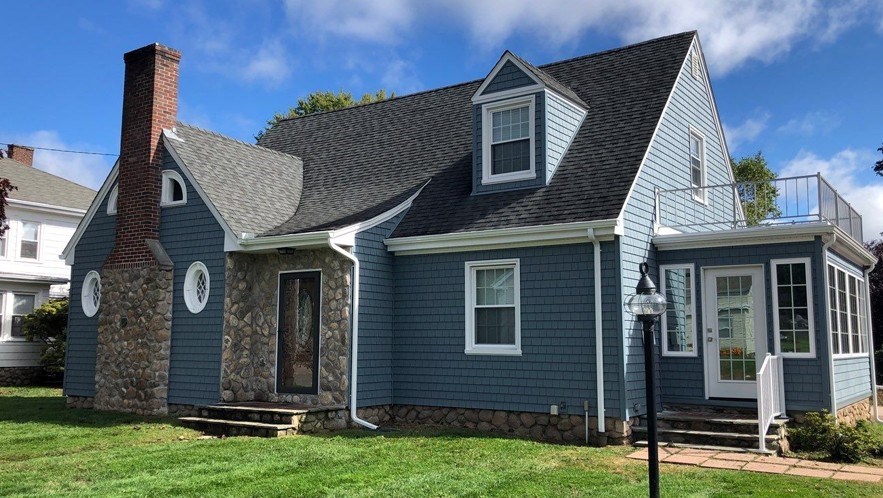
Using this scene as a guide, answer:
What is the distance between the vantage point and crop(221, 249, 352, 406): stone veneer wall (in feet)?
38.8

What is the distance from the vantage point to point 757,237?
1106 cm

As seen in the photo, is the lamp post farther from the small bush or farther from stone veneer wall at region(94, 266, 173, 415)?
stone veneer wall at region(94, 266, 173, 415)

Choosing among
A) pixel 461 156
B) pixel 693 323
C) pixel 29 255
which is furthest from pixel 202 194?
pixel 29 255

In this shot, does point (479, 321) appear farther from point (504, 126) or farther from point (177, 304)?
point (177, 304)

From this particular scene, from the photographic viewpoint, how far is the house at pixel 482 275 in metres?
10.9

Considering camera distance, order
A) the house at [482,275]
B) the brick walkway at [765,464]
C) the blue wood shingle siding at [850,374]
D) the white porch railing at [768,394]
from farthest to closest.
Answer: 1. the blue wood shingle siding at [850,374]
2. the house at [482,275]
3. the white porch railing at [768,394]
4. the brick walkway at [765,464]

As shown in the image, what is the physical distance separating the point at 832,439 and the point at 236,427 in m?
8.04

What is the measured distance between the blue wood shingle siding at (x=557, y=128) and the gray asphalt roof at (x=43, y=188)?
17.6 meters

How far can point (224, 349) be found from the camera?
1241cm

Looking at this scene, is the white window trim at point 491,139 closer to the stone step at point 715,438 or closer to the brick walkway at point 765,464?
the stone step at point 715,438

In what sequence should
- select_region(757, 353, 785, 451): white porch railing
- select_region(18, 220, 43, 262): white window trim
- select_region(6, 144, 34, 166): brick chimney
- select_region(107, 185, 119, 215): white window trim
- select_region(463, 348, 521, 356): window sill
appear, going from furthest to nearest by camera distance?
select_region(6, 144, 34, 166): brick chimney < select_region(18, 220, 43, 262): white window trim < select_region(107, 185, 119, 215): white window trim < select_region(463, 348, 521, 356): window sill < select_region(757, 353, 785, 451): white porch railing

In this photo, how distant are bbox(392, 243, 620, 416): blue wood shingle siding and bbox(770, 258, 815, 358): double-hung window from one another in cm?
247

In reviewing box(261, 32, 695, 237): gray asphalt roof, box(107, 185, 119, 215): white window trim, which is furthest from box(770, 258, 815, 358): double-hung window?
box(107, 185, 119, 215): white window trim

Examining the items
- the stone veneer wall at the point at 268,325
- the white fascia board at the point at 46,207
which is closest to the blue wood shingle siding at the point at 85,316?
the stone veneer wall at the point at 268,325
